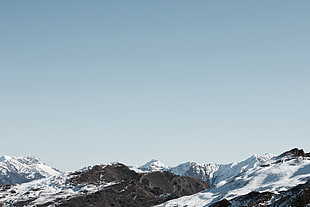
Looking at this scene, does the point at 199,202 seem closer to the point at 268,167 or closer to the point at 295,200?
the point at 268,167

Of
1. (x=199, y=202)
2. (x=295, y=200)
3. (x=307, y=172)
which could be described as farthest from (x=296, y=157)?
(x=295, y=200)

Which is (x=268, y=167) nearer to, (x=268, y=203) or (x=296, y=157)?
(x=296, y=157)

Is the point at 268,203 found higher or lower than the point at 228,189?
lower

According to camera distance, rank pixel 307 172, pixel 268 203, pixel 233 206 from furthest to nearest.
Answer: pixel 307 172 → pixel 233 206 → pixel 268 203

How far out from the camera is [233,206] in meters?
90.9

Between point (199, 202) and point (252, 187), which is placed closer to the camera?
point (252, 187)

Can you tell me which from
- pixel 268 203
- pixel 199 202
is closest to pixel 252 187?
pixel 199 202

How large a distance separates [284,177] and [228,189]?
1195 inches

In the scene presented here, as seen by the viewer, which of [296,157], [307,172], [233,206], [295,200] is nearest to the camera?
[295,200]

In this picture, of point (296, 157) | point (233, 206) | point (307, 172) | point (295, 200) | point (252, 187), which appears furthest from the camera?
point (296, 157)

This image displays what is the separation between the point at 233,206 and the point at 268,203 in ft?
44.8

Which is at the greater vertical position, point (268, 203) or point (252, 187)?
point (252, 187)

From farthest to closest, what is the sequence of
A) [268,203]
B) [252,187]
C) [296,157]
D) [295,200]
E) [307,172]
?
[296,157]
[252,187]
[307,172]
[268,203]
[295,200]

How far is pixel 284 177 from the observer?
17412 centimetres
